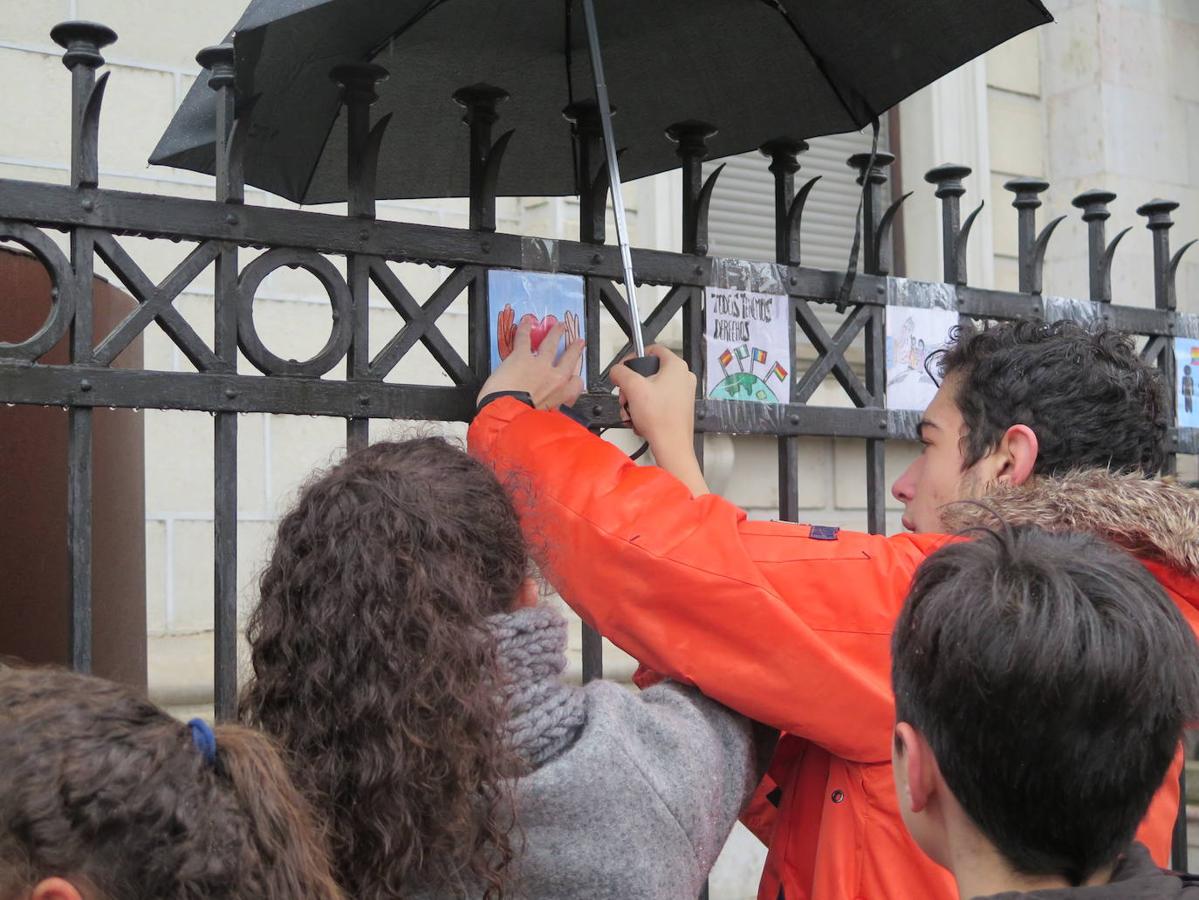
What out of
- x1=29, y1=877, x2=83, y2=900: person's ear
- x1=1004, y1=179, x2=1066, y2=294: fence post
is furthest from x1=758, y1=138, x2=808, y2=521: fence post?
x1=29, y1=877, x2=83, y2=900: person's ear

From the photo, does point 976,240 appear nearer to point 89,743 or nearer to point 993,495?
point 993,495

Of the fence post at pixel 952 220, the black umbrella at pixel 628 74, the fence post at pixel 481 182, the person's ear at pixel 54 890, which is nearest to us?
the person's ear at pixel 54 890

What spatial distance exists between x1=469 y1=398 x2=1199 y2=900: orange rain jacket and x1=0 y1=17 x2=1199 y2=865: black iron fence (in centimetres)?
45

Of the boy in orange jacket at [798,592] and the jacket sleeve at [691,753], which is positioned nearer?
the jacket sleeve at [691,753]

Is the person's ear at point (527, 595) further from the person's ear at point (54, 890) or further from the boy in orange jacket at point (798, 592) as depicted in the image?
the person's ear at point (54, 890)

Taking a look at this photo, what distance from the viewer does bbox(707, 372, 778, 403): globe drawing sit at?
252 cm

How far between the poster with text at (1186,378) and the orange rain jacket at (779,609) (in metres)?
1.66

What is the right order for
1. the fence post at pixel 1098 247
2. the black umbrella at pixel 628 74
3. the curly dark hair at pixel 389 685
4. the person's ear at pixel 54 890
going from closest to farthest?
the person's ear at pixel 54 890 → the curly dark hair at pixel 389 685 → the black umbrella at pixel 628 74 → the fence post at pixel 1098 247

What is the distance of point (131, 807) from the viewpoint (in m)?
1.13

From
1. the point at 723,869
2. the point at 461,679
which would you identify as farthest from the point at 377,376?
the point at 723,869

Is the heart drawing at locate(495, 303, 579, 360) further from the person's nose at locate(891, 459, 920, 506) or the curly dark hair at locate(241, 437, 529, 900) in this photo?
the curly dark hair at locate(241, 437, 529, 900)

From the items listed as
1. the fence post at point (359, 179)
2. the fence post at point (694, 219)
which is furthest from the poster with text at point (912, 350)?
the fence post at point (359, 179)

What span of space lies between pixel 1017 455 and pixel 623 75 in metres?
1.12

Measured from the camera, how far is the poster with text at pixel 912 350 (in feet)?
9.09
